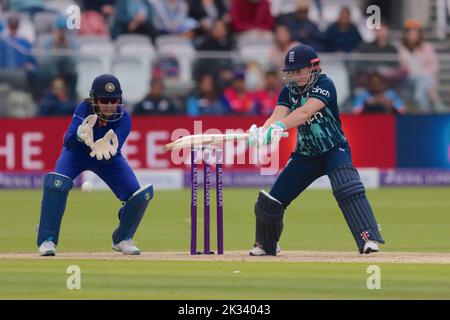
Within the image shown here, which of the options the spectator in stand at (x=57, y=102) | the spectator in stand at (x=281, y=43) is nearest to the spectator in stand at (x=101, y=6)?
the spectator in stand at (x=57, y=102)

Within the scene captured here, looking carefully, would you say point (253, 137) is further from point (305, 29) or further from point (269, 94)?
point (305, 29)

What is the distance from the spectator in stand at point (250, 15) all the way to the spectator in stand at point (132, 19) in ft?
4.58

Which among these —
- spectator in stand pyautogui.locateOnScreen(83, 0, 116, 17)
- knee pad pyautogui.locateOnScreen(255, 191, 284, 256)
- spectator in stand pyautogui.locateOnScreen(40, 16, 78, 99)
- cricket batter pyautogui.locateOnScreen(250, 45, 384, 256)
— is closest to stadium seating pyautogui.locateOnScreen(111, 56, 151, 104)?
spectator in stand pyautogui.locateOnScreen(40, 16, 78, 99)

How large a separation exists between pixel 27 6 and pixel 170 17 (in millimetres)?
2387

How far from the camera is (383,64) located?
21188mm

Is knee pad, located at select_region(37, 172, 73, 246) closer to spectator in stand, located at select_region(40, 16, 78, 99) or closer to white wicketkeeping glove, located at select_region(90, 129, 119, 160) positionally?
white wicketkeeping glove, located at select_region(90, 129, 119, 160)

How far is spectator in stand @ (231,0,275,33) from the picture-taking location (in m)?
23.0

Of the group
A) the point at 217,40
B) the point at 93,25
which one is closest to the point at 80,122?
the point at 217,40

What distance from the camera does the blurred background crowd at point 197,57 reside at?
20.6m

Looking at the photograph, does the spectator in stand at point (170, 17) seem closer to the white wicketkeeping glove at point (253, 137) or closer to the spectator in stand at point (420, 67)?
the spectator in stand at point (420, 67)

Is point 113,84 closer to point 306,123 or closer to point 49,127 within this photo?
point 306,123

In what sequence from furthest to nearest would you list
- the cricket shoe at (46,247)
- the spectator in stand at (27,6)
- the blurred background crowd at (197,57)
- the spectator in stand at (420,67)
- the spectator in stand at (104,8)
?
the spectator in stand at (104,8), the spectator in stand at (27,6), the spectator in stand at (420,67), the blurred background crowd at (197,57), the cricket shoe at (46,247)

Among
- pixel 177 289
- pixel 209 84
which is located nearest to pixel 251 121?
pixel 209 84

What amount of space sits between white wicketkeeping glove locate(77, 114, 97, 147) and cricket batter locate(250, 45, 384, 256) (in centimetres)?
141
